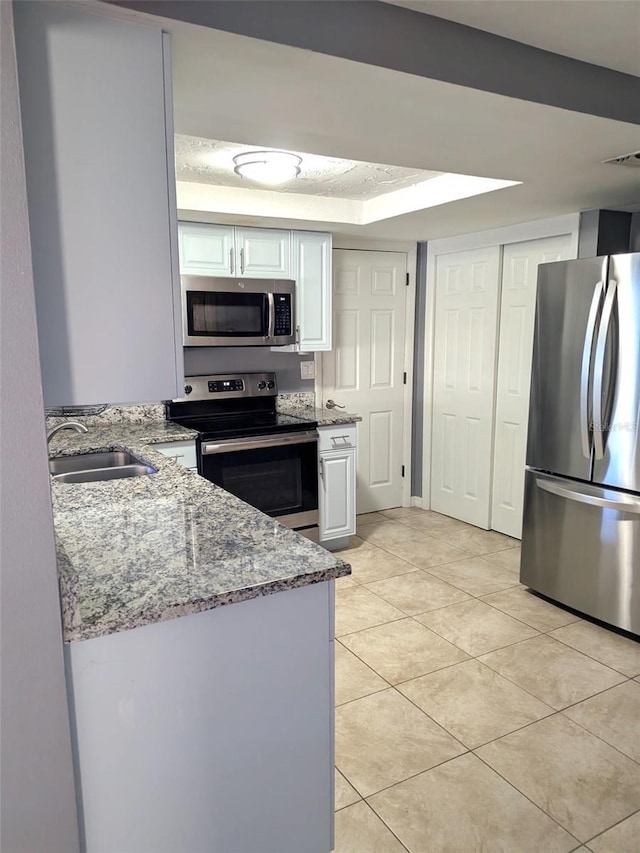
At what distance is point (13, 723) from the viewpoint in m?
1.08

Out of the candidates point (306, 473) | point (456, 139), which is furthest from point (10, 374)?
point (306, 473)

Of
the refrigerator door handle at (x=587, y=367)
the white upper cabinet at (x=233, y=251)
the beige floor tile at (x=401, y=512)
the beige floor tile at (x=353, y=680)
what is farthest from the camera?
the beige floor tile at (x=401, y=512)

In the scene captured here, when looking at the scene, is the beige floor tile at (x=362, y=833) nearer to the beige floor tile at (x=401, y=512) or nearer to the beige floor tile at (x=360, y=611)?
the beige floor tile at (x=360, y=611)

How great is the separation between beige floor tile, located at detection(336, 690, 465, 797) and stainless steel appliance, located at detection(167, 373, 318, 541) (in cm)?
145

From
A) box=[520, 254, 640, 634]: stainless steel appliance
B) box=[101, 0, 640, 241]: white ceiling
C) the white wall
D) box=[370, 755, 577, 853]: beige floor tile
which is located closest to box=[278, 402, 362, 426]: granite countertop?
box=[520, 254, 640, 634]: stainless steel appliance

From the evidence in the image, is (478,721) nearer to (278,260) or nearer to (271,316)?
(271,316)

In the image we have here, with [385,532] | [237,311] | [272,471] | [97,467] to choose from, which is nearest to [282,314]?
[237,311]

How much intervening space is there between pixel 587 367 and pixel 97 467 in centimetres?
232

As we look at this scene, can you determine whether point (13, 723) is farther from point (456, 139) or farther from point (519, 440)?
point (519, 440)

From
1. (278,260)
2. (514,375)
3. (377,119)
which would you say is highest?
(377,119)

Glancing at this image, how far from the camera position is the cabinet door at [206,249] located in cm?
343

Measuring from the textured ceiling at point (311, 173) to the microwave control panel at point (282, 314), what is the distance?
603 millimetres

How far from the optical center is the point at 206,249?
3.48 m

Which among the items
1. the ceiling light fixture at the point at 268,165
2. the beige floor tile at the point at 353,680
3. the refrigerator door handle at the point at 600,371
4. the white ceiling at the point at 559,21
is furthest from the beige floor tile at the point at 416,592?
the white ceiling at the point at 559,21
